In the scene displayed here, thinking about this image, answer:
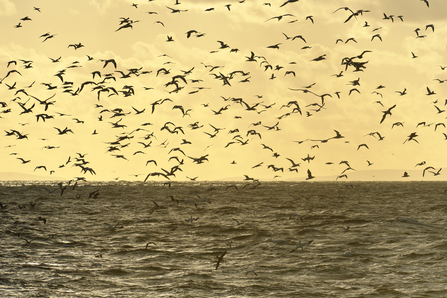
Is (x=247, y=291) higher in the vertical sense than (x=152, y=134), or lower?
lower

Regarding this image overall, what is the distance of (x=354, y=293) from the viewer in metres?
16.5

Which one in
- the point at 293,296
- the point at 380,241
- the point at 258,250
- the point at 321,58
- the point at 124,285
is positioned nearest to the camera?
the point at 293,296

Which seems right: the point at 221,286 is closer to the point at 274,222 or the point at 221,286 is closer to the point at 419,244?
the point at 419,244

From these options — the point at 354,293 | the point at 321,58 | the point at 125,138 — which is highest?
the point at 321,58

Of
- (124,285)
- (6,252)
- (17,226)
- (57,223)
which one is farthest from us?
(57,223)

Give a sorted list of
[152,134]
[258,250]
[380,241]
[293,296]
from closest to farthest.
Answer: [293,296] → [258,250] → [380,241] → [152,134]

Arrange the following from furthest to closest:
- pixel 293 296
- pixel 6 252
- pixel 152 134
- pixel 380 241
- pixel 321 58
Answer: pixel 152 134 < pixel 321 58 < pixel 380 241 < pixel 6 252 < pixel 293 296

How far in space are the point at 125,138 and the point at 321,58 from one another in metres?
13.9

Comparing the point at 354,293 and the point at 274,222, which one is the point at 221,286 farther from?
the point at 274,222

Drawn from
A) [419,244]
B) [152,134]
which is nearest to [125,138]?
[152,134]

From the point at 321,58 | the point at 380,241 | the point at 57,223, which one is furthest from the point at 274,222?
the point at 57,223

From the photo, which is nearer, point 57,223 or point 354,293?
point 354,293

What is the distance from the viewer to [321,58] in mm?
28625

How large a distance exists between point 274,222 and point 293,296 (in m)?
19.5
